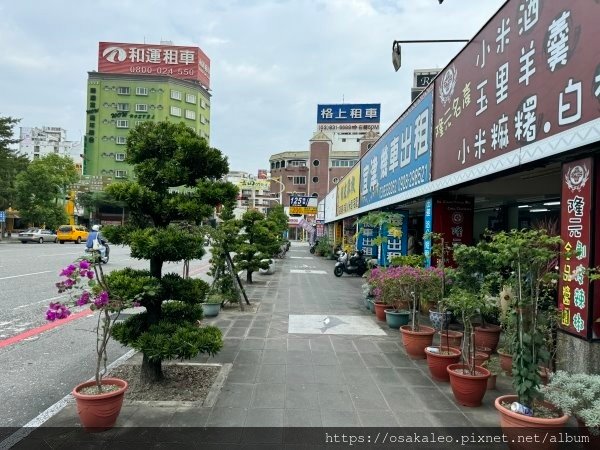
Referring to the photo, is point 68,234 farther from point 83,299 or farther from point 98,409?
point 98,409

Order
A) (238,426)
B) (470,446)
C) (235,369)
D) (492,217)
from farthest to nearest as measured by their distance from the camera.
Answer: (492,217) → (235,369) → (238,426) → (470,446)

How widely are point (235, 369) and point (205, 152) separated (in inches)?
102

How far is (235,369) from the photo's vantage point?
17.0 ft

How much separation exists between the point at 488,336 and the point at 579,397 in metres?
2.85

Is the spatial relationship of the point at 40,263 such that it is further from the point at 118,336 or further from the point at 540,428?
the point at 540,428

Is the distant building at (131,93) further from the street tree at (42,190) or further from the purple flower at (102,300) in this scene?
the purple flower at (102,300)

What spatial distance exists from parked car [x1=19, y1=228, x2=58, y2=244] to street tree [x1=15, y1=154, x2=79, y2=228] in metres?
1.63

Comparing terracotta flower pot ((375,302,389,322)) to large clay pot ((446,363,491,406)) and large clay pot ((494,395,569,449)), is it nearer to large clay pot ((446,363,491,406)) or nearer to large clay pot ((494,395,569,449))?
large clay pot ((446,363,491,406))

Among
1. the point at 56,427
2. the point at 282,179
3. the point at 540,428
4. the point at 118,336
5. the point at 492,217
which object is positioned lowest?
the point at 56,427

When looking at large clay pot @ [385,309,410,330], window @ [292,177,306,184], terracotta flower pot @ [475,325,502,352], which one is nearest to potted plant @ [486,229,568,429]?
terracotta flower pot @ [475,325,502,352]

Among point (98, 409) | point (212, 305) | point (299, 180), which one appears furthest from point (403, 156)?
point (299, 180)

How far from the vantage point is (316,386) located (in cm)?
463

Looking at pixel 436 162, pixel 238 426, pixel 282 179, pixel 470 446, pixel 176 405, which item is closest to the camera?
pixel 470 446

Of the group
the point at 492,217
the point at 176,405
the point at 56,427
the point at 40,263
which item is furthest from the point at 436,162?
the point at 40,263
